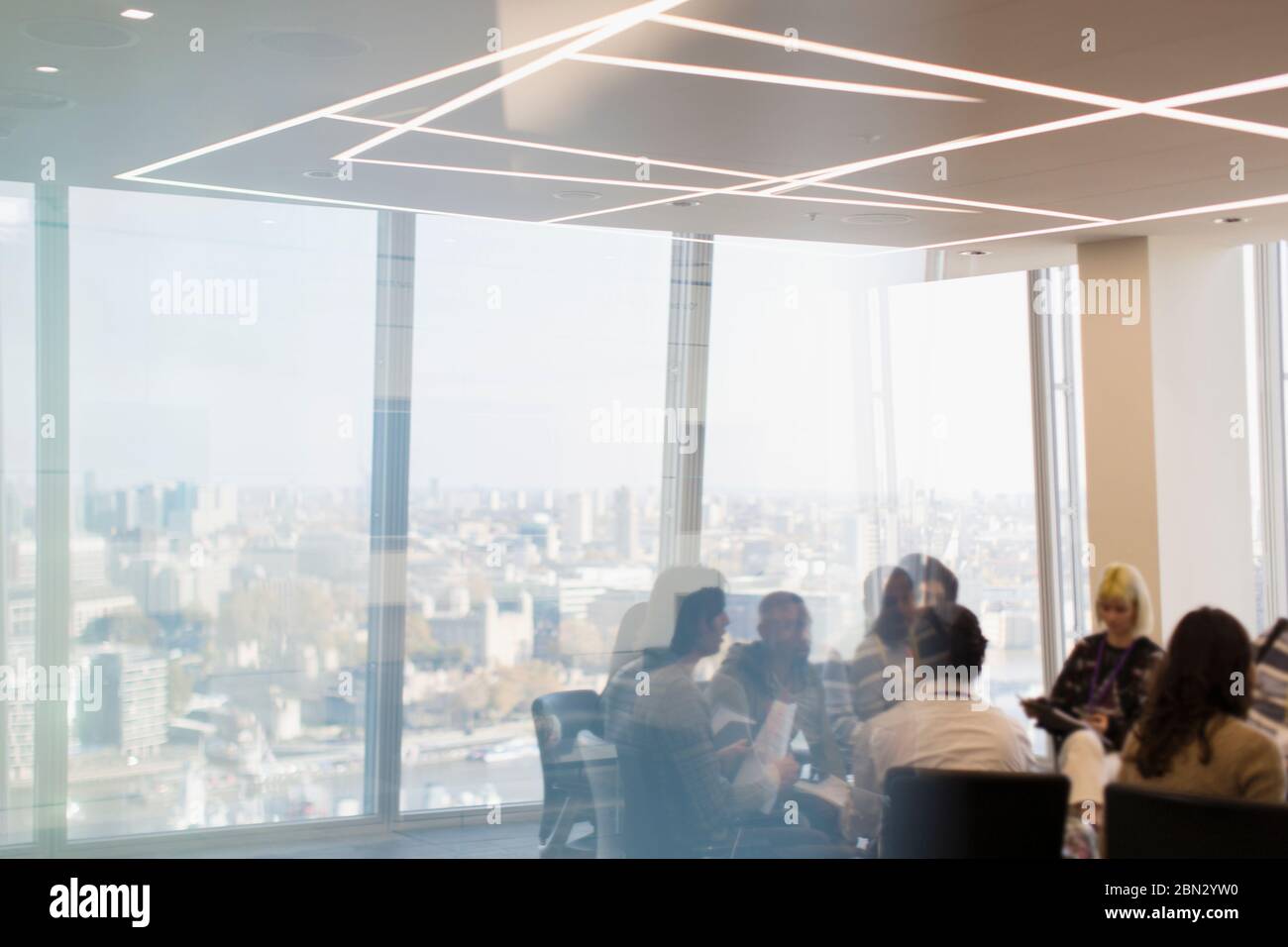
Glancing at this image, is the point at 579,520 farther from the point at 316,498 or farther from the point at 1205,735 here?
the point at 1205,735

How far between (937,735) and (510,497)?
1621 millimetres

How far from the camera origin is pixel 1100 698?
3932 mm

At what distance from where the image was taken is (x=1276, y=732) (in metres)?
3.14

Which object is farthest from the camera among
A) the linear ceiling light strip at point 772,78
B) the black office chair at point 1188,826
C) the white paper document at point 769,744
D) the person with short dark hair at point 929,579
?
the person with short dark hair at point 929,579

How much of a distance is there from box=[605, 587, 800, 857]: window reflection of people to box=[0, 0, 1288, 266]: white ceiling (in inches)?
68.0

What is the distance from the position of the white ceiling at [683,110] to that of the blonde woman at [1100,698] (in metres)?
1.60

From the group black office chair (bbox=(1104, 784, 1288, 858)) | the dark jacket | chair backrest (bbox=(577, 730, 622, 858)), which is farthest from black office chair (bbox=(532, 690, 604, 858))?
black office chair (bbox=(1104, 784, 1288, 858))

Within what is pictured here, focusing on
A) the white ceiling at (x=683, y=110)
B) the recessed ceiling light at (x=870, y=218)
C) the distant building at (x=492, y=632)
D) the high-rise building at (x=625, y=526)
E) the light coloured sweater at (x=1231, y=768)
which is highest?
the white ceiling at (x=683, y=110)

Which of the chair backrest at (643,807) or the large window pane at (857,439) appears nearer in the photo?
the chair backrest at (643,807)

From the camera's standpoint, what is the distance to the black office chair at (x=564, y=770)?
3.83 meters

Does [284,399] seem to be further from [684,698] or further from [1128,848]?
[1128,848]

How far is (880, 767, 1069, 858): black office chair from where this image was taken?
9.96ft

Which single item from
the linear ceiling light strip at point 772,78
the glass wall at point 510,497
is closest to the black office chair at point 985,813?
the glass wall at point 510,497

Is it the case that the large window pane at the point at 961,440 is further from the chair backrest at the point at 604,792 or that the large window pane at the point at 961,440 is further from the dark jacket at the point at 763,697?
the chair backrest at the point at 604,792
